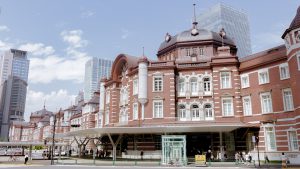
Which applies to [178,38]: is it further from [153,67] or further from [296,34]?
[296,34]

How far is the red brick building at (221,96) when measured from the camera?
30031mm

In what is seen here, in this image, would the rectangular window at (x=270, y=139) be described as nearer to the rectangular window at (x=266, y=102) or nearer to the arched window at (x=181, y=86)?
the rectangular window at (x=266, y=102)

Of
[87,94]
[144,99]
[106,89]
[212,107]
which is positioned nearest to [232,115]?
[212,107]

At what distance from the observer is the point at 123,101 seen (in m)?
42.2

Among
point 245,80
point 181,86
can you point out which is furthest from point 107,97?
point 245,80

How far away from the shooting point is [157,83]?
3706 centimetres

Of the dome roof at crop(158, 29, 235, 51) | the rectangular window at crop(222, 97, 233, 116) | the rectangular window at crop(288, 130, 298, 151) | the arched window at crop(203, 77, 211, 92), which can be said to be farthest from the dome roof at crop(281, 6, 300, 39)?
the dome roof at crop(158, 29, 235, 51)

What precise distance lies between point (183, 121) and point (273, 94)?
10.6 m

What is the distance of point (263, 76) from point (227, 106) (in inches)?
208

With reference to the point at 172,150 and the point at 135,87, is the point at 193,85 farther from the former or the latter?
the point at 172,150

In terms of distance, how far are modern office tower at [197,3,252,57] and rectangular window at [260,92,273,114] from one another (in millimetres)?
91324

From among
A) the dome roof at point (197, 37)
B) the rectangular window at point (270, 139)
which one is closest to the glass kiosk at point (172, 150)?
the rectangular window at point (270, 139)

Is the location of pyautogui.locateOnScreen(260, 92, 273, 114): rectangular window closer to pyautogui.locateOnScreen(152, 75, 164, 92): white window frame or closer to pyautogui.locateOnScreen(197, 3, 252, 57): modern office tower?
pyautogui.locateOnScreen(152, 75, 164, 92): white window frame

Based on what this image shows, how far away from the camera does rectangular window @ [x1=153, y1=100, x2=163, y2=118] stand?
36094mm
